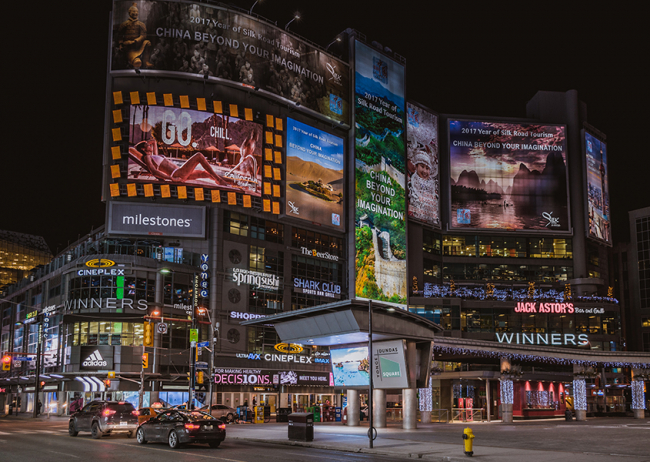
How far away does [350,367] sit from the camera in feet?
138

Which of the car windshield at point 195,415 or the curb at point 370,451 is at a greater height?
the car windshield at point 195,415

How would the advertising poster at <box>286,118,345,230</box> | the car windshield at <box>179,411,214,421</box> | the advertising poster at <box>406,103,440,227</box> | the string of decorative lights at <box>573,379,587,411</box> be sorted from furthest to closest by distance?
the advertising poster at <box>406,103,440,227</box> → the advertising poster at <box>286,118,345,230</box> → the string of decorative lights at <box>573,379,587,411</box> → the car windshield at <box>179,411,214,421</box>

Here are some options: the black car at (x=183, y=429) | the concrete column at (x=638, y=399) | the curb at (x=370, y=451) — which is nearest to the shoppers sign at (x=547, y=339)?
the concrete column at (x=638, y=399)

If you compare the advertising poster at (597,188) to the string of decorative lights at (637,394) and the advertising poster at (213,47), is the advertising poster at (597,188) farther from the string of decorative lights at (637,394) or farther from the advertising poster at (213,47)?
the advertising poster at (213,47)

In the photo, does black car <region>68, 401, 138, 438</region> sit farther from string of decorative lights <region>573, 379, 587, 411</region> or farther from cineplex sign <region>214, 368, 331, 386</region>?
string of decorative lights <region>573, 379, 587, 411</region>

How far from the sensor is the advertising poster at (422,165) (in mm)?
105125

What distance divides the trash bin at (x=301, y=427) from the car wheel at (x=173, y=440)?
633 centimetres

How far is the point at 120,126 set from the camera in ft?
251

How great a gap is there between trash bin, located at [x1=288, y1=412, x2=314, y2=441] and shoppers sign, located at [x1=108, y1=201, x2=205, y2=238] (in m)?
46.7

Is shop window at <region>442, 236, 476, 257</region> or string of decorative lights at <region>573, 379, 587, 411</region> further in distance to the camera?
shop window at <region>442, 236, 476, 257</region>

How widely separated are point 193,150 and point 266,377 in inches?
1133

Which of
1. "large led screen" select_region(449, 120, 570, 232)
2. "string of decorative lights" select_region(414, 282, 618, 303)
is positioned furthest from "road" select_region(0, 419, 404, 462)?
"large led screen" select_region(449, 120, 570, 232)

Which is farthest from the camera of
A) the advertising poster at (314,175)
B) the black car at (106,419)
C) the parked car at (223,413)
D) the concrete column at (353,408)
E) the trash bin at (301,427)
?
the advertising poster at (314,175)

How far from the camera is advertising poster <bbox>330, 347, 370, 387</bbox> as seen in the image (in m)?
40.9
